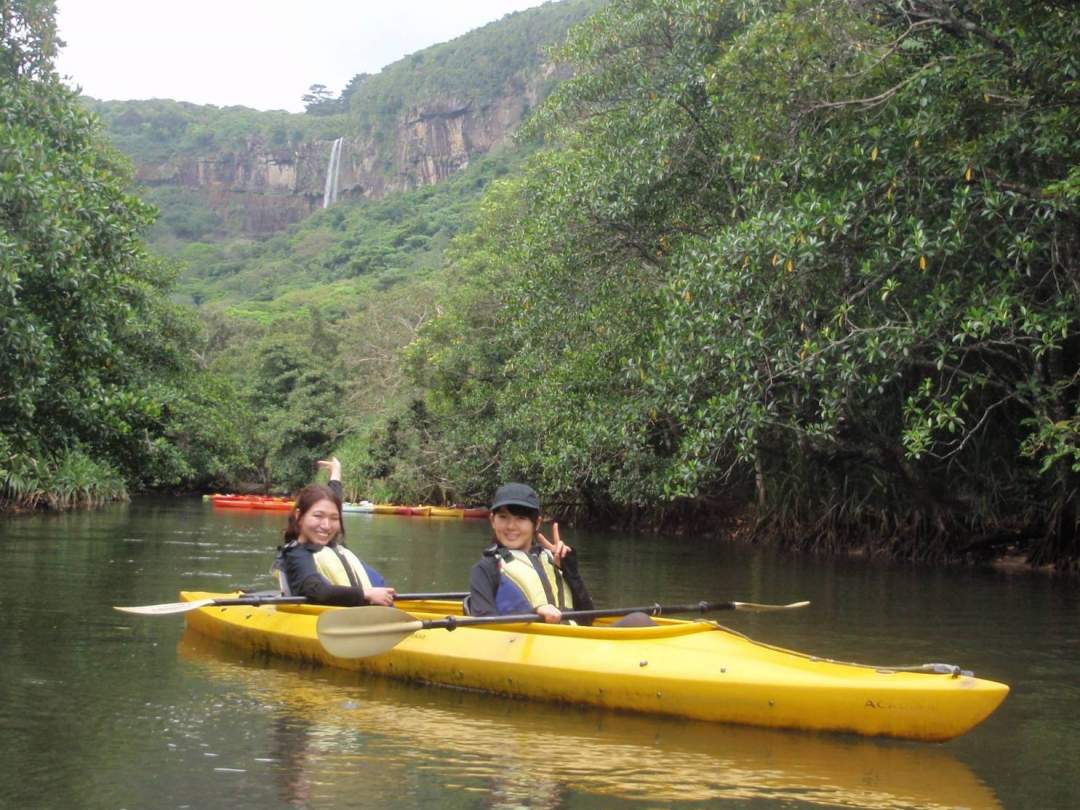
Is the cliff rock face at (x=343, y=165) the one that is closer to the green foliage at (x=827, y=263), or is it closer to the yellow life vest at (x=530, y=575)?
the green foliage at (x=827, y=263)

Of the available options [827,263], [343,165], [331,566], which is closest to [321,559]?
[331,566]

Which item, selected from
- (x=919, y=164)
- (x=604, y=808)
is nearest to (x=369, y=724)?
(x=604, y=808)

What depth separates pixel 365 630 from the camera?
18.7 feet

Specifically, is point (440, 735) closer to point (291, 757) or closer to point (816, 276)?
point (291, 757)

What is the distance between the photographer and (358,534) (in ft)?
61.0

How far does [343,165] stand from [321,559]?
9389 cm

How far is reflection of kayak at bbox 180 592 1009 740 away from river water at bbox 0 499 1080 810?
0.09 meters

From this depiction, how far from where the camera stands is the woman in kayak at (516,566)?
5984 millimetres

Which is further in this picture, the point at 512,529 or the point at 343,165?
the point at 343,165

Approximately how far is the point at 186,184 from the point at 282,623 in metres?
101

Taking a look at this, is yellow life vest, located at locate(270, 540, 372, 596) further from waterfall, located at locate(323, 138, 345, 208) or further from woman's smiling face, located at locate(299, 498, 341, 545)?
waterfall, located at locate(323, 138, 345, 208)

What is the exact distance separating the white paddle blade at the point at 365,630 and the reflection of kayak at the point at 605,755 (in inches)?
10.6

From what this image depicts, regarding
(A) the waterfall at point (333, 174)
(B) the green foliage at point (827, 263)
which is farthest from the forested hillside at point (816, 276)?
(A) the waterfall at point (333, 174)

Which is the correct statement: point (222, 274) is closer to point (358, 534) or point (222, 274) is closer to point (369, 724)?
point (358, 534)
